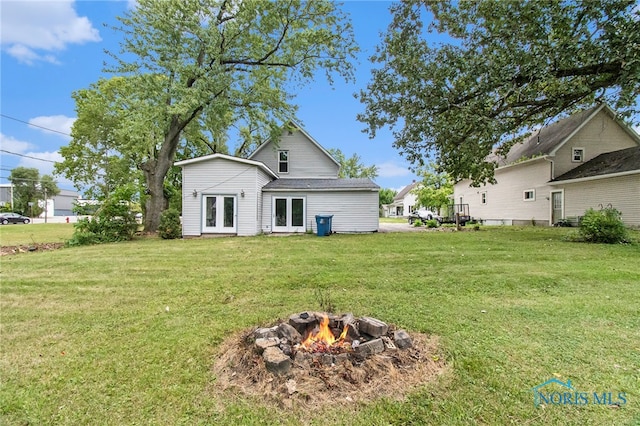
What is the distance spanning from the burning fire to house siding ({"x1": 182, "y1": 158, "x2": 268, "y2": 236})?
37.2ft

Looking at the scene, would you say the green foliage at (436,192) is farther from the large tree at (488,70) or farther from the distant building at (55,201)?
the distant building at (55,201)

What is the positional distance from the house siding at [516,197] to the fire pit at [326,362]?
62.5 ft

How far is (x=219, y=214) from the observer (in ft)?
46.0

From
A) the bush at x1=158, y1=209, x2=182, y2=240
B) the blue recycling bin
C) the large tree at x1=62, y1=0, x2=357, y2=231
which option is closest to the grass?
the bush at x1=158, y1=209, x2=182, y2=240

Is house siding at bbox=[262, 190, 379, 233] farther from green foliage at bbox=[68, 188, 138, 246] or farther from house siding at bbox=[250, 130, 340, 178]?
green foliage at bbox=[68, 188, 138, 246]

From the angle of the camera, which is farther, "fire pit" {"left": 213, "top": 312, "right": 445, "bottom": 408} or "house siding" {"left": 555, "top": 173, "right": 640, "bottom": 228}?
"house siding" {"left": 555, "top": 173, "right": 640, "bottom": 228}

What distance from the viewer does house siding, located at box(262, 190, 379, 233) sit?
15141 millimetres

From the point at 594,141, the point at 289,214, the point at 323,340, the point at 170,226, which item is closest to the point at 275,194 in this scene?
the point at 289,214

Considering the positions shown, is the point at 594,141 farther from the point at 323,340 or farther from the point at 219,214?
the point at 323,340

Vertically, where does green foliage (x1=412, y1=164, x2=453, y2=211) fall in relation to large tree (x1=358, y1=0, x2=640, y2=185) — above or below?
below

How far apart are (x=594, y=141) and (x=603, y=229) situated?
11.7 m

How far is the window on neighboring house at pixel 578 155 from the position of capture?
57.1 feet

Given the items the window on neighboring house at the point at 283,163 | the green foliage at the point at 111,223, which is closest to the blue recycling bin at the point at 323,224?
the window on neighboring house at the point at 283,163

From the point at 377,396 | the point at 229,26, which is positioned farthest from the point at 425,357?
the point at 229,26
